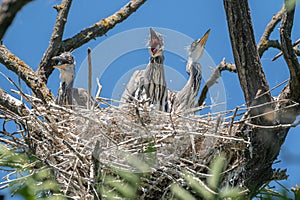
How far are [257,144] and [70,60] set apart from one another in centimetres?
216

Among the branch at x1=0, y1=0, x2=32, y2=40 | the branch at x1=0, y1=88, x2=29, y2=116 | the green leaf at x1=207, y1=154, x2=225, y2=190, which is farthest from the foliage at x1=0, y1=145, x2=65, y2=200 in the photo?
the branch at x1=0, y1=0, x2=32, y2=40

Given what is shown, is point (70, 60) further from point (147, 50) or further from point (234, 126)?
point (234, 126)

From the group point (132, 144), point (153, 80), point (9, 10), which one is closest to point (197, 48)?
point (153, 80)

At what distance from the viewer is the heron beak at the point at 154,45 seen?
415 cm

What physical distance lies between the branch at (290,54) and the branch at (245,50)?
151 mm

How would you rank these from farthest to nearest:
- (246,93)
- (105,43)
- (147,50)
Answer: (147,50)
(105,43)
(246,93)

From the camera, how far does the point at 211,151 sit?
3211 mm

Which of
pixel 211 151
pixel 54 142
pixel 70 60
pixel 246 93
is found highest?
pixel 70 60

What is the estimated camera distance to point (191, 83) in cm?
420

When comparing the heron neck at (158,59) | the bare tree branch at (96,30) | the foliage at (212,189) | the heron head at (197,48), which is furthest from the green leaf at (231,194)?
the bare tree branch at (96,30)

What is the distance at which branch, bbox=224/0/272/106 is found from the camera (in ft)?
8.70

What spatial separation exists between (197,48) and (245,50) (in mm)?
1808

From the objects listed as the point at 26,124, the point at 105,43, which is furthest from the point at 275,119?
the point at 26,124

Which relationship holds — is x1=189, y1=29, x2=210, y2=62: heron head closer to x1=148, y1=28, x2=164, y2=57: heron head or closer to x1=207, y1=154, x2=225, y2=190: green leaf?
x1=148, y1=28, x2=164, y2=57: heron head
